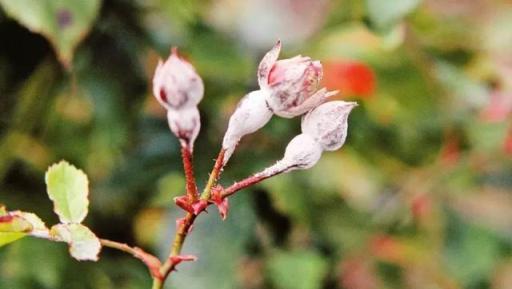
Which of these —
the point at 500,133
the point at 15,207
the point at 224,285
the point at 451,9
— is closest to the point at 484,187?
the point at 500,133

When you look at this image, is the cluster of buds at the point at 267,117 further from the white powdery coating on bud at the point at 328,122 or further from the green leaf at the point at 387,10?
the green leaf at the point at 387,10

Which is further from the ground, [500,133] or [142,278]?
[500,133]

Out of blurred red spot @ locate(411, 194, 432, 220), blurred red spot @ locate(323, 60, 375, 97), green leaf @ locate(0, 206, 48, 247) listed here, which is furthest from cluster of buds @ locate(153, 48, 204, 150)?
blurred red spot @ locate(411, 194, 432, 220)

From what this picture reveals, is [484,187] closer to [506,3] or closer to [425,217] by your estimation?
[425,217]

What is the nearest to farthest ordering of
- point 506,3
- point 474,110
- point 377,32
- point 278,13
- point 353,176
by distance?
point 377,32
point 474,110
point 353,176
point 506,3
point 278,13

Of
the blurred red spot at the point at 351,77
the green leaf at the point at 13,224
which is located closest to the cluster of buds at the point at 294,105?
the green leaf at the point at 13,224

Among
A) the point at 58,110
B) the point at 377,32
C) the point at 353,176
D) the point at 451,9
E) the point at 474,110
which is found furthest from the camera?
the point at 451,9
